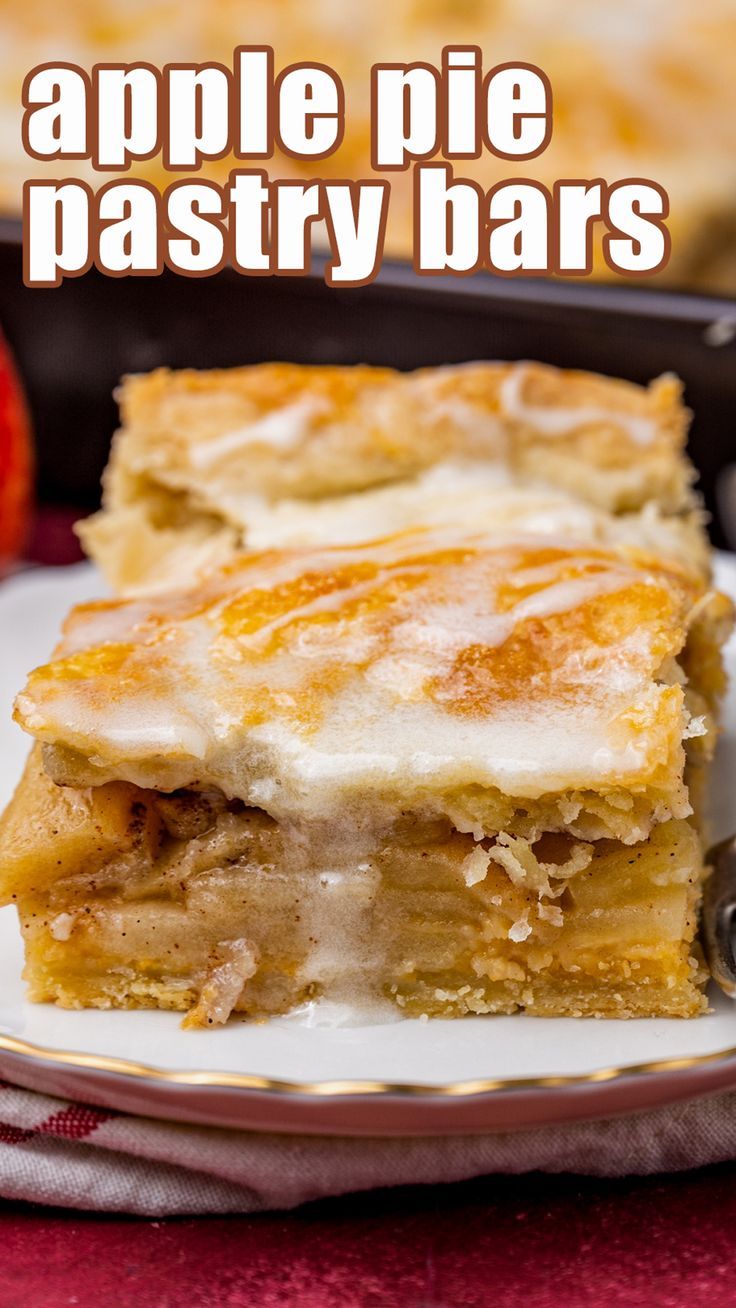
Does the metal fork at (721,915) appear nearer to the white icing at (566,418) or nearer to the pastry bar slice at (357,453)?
the pastry bar slice at (357,453)

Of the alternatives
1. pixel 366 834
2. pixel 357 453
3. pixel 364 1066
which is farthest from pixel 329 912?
pixel 357 453

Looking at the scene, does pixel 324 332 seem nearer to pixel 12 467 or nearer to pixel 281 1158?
pixel 12 467

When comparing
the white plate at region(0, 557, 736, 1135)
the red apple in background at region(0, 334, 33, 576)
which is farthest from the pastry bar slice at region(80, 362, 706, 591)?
the white plate at region(0, 557, 736, 1135)

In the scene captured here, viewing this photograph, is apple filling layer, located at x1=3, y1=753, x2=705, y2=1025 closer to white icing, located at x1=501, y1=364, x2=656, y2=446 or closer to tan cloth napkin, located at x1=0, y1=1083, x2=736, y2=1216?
tan cloth napkin, located at x1=0, y1=1083, x2=736, y2=1216

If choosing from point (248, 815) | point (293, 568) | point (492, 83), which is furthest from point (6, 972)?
point (492, 83)

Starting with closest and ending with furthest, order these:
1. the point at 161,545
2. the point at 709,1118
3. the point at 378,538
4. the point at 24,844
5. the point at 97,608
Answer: the point at 709,1118 < the point at 24,844 < the point at 97,608 < the point at 378,538 < the point at 161,545

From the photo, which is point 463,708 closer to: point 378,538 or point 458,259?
point 378,538
